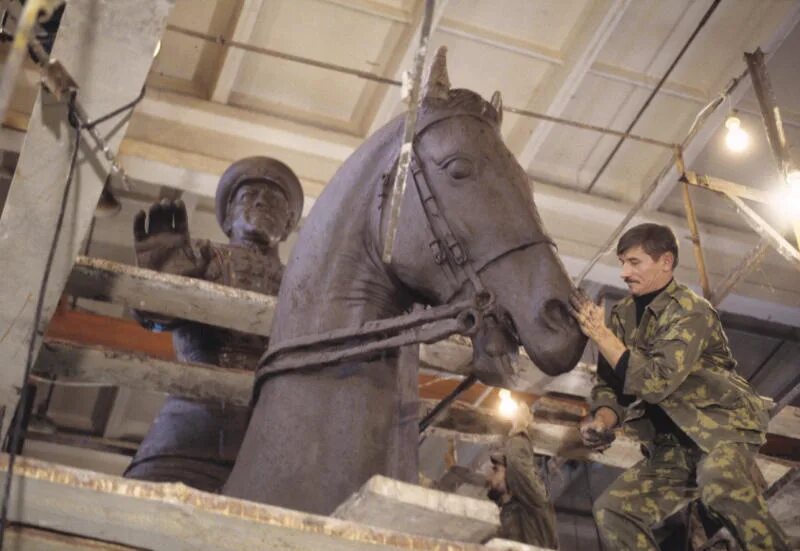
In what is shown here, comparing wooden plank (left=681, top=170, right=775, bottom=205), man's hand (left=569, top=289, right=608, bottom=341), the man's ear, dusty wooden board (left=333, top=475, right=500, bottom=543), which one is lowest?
dusty wooden board (left=333, top=475, right=500, bottom=543)

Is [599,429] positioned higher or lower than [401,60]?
lower

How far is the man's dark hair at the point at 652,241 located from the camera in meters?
4.89

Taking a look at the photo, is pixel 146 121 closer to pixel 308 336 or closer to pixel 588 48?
pixel 588 48

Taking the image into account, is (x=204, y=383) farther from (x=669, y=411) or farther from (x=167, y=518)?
(x=167, y=518)

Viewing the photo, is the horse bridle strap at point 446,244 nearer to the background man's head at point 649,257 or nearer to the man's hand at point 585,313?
the man's hand at point 585,313

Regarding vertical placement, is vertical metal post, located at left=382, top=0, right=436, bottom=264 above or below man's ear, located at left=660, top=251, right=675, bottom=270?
below

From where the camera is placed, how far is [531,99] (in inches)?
387

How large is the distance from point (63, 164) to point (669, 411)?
255 centimetres

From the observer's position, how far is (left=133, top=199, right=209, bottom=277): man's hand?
16.4ft

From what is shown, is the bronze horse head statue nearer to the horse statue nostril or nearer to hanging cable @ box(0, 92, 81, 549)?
the horse statue nostril

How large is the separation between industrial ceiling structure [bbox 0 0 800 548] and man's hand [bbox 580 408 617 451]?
4.32 m

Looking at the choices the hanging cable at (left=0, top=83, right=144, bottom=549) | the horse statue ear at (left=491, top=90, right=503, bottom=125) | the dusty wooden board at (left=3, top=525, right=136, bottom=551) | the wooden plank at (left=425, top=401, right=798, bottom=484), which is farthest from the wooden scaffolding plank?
the wooden plank at (left=425, top=401, right=798, bottom=484)

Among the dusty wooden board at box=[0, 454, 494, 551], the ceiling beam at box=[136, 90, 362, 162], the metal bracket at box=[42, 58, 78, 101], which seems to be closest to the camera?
the dusty wooden board at box=[0, 454, 494, 551]

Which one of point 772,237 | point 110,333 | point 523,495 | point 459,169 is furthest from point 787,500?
point 110,333
